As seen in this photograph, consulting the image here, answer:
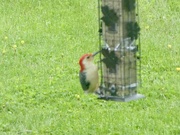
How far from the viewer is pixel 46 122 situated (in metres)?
7.96

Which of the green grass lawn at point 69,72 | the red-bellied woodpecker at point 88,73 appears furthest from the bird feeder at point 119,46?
the green grass lawn at point 69,72

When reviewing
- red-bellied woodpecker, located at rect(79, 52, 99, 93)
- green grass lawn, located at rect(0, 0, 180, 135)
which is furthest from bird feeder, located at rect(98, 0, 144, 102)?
green grass lawn, located at rect(0, 0, 180, 135)

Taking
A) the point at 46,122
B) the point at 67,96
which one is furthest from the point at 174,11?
the point at 46,122

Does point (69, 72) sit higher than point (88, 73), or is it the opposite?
point (88, 73)

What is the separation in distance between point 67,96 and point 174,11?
4.39 m

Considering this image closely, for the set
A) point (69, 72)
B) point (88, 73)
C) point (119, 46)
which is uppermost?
point (119, 46)

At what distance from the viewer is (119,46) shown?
6.53m

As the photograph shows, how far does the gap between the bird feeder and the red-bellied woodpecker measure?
13 cm

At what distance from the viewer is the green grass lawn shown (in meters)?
7.86

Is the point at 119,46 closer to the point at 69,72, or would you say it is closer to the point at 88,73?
the point at 88,73

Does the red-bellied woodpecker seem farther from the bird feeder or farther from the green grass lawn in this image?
the green grass lawn

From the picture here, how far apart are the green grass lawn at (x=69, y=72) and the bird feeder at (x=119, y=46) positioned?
3.50ft

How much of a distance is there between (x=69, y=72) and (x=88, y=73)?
10.7 ft

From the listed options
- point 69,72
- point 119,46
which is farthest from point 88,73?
point 69,72
